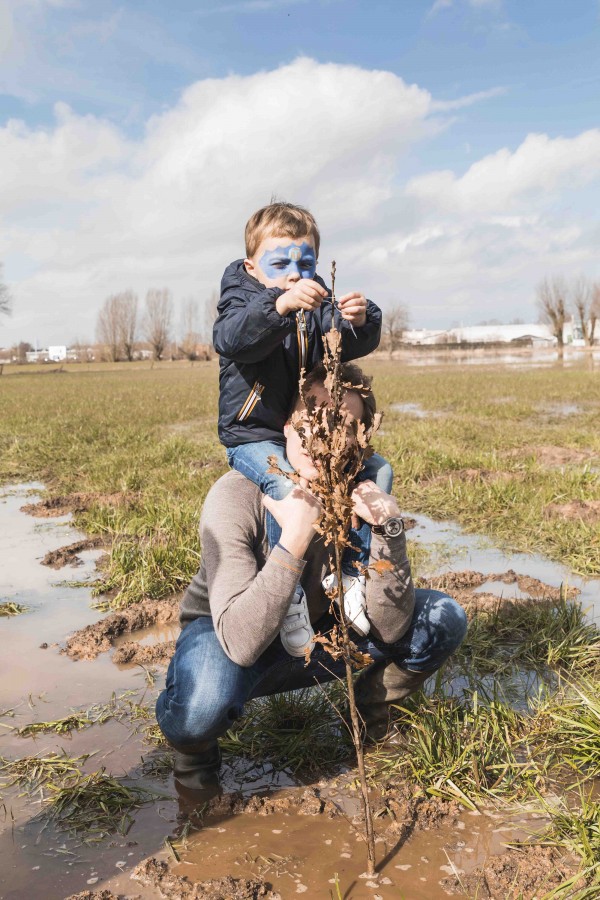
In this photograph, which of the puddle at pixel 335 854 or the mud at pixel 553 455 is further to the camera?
the mud at pixel 553 455

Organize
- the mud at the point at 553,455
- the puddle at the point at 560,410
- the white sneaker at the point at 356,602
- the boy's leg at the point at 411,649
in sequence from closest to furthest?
the white sneaker at the point at 356,602, the boy's leg at the point at 411,649, the mud at the point at 553,455, the puddle at the point at 560,410

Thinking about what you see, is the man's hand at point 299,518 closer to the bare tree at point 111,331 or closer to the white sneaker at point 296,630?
the white sneaker at point 296,630

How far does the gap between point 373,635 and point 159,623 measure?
198 cm

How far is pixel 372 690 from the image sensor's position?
306 cm

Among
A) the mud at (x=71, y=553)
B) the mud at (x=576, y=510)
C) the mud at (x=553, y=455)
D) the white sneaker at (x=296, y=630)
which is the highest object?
the white sneaker at (x=296, y=630)

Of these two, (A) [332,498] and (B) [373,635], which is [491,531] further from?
(A) [332,498]

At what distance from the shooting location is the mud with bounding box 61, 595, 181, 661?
4024 mm

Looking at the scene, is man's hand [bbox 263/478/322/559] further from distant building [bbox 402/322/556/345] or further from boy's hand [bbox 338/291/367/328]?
distant building [bbox 402/322/556/345]

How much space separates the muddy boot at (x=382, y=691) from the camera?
9.78 ft

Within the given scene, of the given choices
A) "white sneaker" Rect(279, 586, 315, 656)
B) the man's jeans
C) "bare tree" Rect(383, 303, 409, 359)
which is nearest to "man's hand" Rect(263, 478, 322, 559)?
"white sneaker" Rect(279, 586, 315, 656)

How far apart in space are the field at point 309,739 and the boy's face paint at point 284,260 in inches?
71.9

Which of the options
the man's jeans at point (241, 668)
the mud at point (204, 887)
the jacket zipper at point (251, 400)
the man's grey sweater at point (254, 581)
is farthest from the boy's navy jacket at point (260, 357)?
the mud at point (204, 887)

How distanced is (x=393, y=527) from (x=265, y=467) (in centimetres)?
60

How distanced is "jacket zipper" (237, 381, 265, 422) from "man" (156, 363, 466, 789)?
9.2 inches
